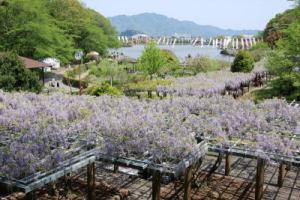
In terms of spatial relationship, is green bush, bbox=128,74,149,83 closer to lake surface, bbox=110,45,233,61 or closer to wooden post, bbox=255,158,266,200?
lake surface, bbox=110,45,233,61

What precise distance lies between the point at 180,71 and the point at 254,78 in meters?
10.3

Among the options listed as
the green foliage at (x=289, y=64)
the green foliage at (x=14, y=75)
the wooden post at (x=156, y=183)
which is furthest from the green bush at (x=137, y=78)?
the wooden post at (x=156, y=183)

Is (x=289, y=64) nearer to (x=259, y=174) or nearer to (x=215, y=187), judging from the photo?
(x=215, y=187)

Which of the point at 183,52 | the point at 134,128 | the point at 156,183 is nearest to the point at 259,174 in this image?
the point at 156,183

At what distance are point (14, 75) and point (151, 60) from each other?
14.2 m

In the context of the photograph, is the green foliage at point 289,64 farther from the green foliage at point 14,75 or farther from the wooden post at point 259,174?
the green foliage at point 14,75

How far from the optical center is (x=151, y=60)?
107 feet

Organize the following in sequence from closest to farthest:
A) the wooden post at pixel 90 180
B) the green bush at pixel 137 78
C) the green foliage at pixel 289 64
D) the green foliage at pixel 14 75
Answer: the wooden post at pixel 90 180 → the green foliage at pixel 289 64 → the green foliage at pixel 14 75 → the green bush at pixel 137 78

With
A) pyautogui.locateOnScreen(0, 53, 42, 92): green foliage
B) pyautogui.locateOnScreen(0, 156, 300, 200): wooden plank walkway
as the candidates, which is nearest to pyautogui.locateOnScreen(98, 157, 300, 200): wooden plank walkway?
pyautogui.locateOnScreen(0, 156, 300, 200): wooden plank walkway

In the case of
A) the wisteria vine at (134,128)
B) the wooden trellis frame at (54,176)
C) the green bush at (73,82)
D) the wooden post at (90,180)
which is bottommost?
the green bush at (73,82)

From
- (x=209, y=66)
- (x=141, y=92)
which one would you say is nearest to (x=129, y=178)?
(x=141, y=92)

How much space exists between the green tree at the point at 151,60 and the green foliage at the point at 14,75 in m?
12.8

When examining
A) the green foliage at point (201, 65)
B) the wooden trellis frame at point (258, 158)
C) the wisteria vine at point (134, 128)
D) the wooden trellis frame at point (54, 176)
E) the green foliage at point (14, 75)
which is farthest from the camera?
the green foliage at point (201, 65)

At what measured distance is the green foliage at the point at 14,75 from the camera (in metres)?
20.3
